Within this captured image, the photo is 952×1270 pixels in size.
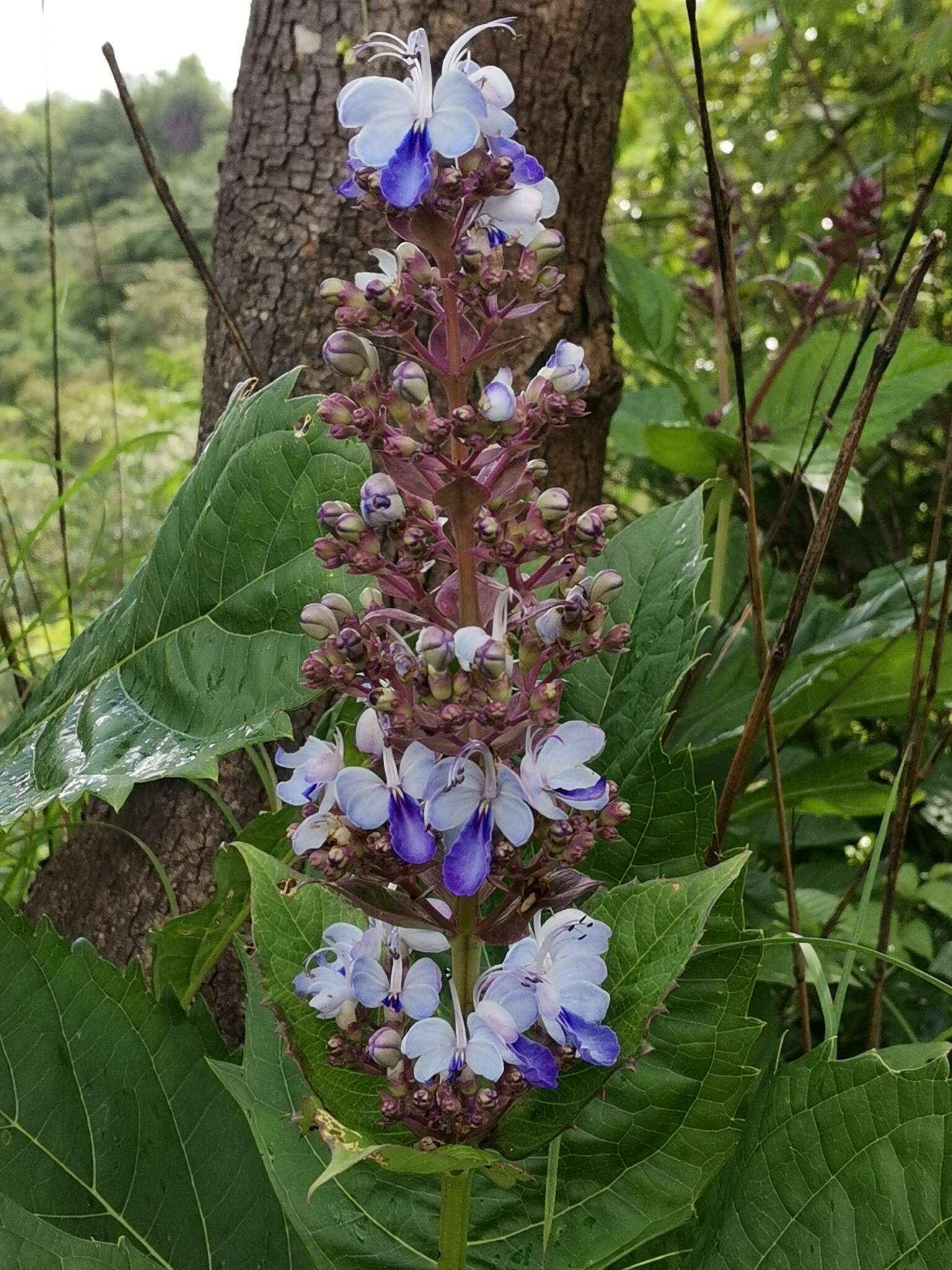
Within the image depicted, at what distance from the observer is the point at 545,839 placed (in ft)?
1.94

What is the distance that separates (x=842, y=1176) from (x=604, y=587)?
1.31 ft

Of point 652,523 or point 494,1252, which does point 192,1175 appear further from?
point 652,523

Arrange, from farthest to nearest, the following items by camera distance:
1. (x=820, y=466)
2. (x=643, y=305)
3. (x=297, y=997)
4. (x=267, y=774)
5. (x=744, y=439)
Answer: (x=643, y=305) < (x=820, y=466) < (x=267, y=774) < (x=744, y=439) < (x=297, y=997)

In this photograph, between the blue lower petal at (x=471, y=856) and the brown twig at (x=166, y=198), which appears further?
the brown twig at (x=166, y=198)

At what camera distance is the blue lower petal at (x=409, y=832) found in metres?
0.55

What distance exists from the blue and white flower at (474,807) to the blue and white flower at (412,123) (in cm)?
29

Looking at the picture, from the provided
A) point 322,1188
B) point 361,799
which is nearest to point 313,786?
point 361,799

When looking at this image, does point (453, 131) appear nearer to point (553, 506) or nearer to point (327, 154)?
point (553, 506)

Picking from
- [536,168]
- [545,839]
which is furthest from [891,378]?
[545,839]

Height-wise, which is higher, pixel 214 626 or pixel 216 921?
pixel 214 626

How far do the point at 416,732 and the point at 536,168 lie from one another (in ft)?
1.08

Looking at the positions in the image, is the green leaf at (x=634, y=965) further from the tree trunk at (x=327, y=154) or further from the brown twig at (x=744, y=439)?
the tree trunk at (x=327, y=154)

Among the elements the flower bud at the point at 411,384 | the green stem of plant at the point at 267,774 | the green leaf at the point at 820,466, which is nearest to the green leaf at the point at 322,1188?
the green stem of plant at the point at 267,774

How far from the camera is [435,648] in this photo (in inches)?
21.5
